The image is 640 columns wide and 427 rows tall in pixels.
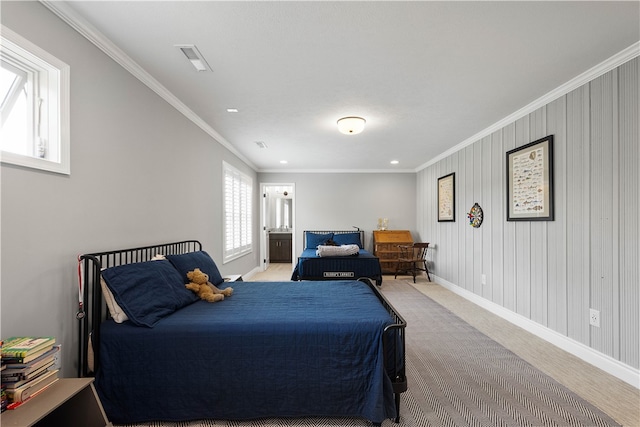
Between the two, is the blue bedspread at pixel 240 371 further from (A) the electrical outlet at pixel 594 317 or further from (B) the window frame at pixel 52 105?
Result: (A) the electrical outlet at pixel 594 317

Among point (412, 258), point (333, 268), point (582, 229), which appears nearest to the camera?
point (582, 229)

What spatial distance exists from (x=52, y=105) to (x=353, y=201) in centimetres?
609

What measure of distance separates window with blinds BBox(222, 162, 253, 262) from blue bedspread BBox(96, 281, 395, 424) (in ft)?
9.27

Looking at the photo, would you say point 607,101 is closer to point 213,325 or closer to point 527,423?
point 527,423

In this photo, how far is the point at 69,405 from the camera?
1.57 metres

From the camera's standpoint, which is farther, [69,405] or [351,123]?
[351,123]

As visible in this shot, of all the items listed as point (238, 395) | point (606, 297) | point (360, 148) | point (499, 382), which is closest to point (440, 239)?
point (360, 148)

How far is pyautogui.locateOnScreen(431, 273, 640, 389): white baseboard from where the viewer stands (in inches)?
89.2

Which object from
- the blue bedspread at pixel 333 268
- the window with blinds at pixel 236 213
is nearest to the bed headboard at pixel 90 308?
the window with blinds at pixel 236 213

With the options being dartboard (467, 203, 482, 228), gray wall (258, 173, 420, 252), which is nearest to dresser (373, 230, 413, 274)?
gray wall (258, 173, 420, 252)

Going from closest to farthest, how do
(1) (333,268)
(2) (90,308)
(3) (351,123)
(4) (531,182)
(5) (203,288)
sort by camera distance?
1. (2) (90,308)
2. (5) (203,288)
3. (4) (531,182)
4. (3) (351,123)
5. (1) (333,268)

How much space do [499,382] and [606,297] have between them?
117cm

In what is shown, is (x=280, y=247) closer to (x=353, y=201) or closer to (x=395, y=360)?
(x=353, y=201)

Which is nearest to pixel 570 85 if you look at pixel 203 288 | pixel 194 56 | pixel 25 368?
pixel 194 56
